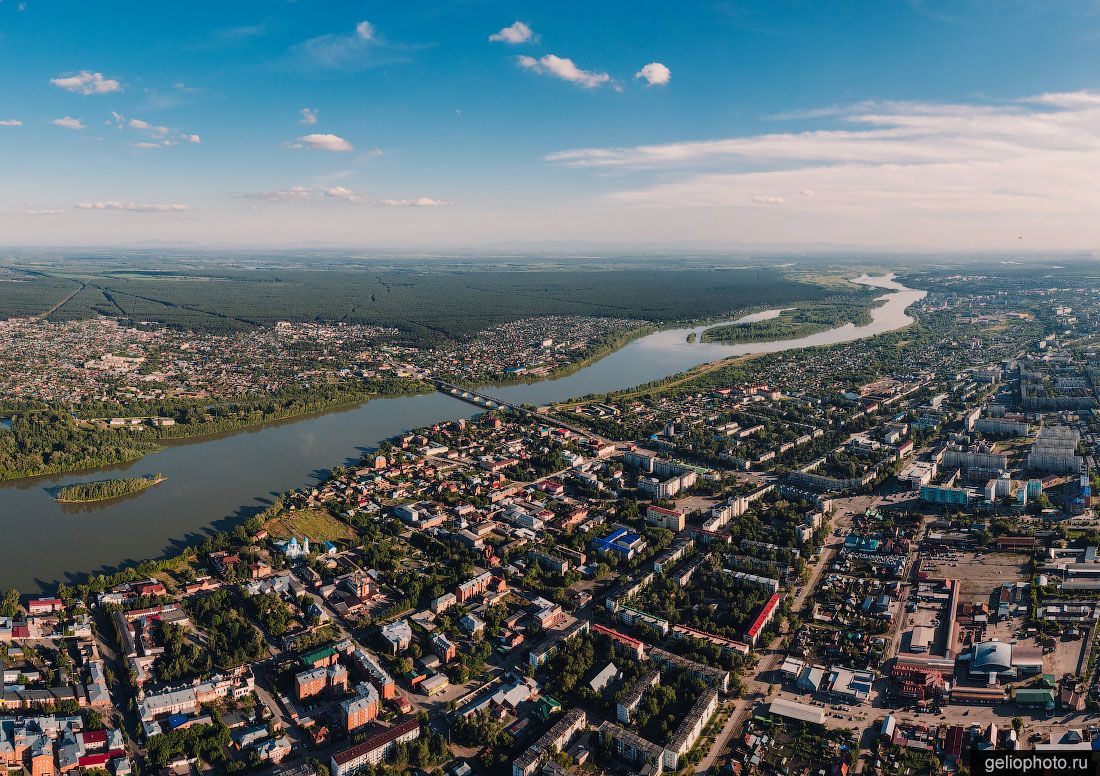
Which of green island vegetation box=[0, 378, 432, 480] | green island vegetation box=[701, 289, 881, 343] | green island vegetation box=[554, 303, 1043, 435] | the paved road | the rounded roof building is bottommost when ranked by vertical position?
the paved road

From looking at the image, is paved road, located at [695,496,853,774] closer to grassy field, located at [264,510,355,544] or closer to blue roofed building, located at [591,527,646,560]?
blue roofed building, located at [591,527,646,560]

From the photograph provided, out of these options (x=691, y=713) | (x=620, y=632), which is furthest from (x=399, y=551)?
(x=691, y=713)

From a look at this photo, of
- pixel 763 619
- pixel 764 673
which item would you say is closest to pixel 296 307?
pixel 763 619

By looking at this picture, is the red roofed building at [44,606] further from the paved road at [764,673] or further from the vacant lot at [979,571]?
the vacant lot at [979,571]

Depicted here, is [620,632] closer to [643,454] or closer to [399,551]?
[399,551]

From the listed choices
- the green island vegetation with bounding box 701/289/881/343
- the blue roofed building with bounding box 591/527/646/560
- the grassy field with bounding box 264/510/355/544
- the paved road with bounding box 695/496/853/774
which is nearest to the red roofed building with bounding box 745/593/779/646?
the paved road with bounding box 695/496/853/774
